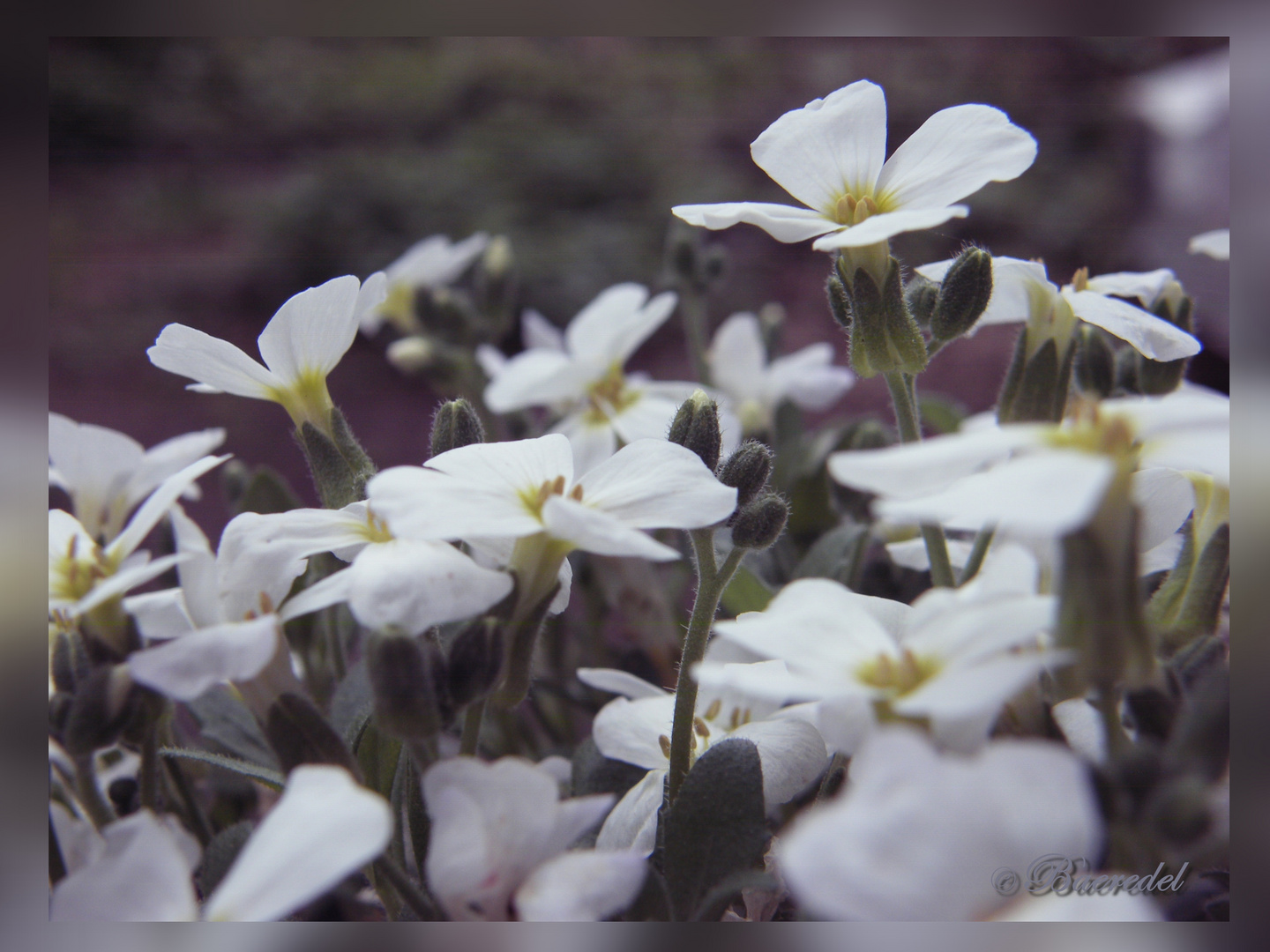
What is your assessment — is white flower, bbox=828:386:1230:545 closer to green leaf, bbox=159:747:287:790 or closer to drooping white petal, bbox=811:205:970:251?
drooping white petal, bbox=811:205:970:251

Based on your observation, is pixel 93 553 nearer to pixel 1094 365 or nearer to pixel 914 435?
pixel 914 435

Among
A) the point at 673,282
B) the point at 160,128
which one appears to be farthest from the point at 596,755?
the point at 160,128

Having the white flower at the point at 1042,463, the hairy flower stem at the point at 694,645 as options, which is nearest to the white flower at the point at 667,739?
the hairy flower stem at the point at 694,645

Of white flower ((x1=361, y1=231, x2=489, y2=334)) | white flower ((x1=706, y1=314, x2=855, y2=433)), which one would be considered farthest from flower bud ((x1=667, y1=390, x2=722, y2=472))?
white flower ((x1=361, y1=231, x2=489, y2=334))

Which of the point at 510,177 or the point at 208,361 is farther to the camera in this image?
the point at 510,177

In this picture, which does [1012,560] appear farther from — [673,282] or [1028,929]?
[673,282]

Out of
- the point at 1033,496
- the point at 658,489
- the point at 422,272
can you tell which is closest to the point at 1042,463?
the point at 1033,496
